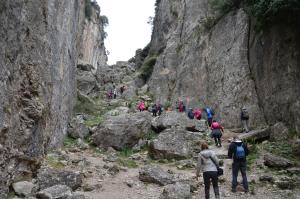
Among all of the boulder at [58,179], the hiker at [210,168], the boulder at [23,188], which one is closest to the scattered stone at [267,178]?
the hiker at [210,168]

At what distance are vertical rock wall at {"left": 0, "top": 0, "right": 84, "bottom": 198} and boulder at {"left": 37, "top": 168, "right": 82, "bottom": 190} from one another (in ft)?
1.70

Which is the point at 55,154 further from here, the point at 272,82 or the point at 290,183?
the point at 272,82

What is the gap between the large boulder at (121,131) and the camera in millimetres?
20406

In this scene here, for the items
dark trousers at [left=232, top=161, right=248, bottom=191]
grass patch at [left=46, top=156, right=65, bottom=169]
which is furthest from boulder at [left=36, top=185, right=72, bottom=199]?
dark trousers at [left=232, top=161, right=248, bottom=191]

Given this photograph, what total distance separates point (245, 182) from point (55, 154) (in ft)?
26.8

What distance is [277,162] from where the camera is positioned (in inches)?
583

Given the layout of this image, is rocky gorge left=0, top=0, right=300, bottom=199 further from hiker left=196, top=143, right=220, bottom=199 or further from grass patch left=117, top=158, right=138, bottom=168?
hiker left=196, top=143, right=220, bottom=199

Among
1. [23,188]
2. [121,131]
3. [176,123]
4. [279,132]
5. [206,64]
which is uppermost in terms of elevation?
[206,64]

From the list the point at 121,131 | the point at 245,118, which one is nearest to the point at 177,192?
the point at 121,131

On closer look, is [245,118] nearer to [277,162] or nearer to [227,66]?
[277,162]

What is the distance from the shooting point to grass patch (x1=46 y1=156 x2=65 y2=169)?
15184mm

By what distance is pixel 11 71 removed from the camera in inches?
432

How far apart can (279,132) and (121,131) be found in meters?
7.67

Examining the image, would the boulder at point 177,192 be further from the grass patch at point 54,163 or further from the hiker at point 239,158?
the grass patch at point 54,163
